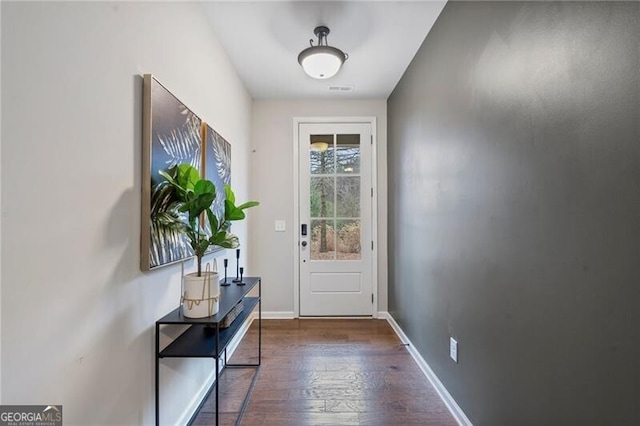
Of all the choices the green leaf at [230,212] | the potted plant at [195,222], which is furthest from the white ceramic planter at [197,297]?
the green leaf at [230,212]

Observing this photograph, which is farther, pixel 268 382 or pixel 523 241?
pixel 268 382

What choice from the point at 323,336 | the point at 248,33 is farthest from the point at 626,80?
the point at 323,336

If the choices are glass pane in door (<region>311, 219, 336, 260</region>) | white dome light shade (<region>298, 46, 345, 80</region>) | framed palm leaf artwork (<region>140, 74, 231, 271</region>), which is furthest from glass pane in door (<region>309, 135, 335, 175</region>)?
framed palm leaf artwork (<region>140, 74, 231, 271</region>)

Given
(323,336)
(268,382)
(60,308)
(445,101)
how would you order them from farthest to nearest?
1. (323,336)
2. (268,382)
3. (445,101)
4. (60,308)

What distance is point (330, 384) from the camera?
7.14 feet

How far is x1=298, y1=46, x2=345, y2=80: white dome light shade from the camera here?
2203mm

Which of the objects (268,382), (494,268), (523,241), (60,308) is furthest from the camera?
A: (268,382)

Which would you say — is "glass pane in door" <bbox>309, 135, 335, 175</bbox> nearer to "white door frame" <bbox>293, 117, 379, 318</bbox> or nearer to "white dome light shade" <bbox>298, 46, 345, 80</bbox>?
"white door frame" <bbox>293, 117, 379, 318</bbox>

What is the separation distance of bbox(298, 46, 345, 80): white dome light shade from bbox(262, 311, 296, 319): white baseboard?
258 cm

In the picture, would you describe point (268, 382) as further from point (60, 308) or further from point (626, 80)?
point (626, 80)

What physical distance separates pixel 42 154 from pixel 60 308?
46cm

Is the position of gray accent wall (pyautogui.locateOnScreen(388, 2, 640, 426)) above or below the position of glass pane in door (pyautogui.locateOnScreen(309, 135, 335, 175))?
below

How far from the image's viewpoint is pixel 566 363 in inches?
40.4

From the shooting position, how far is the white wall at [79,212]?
0.79 m
